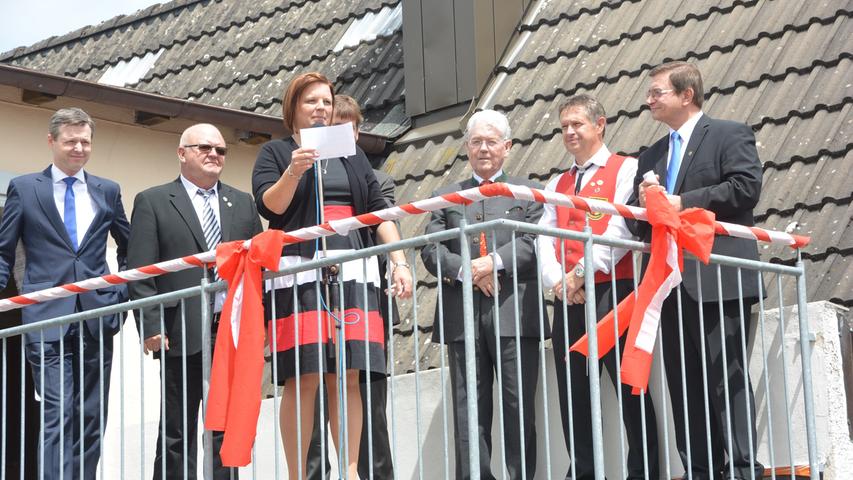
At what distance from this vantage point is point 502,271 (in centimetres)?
699

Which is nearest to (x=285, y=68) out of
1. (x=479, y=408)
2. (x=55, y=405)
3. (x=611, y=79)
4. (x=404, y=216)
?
(x=611, y=79)

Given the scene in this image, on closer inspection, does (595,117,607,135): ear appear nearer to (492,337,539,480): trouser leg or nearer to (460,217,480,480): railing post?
(492,337,539,480): trouser leg

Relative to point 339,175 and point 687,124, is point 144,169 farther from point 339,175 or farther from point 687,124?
point 687,124

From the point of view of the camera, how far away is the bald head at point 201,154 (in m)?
7.56

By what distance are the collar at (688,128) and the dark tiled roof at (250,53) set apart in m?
4.45

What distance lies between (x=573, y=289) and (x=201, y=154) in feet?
6.86

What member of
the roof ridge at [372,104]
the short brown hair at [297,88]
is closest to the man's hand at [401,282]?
the short brown hair at [297,88]

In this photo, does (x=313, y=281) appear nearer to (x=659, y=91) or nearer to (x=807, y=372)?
(x=659, y=91)

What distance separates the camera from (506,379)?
22.5 ft

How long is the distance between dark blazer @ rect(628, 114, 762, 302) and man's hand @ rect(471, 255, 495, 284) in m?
0.74

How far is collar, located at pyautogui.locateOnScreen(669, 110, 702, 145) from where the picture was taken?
7074 millimetres

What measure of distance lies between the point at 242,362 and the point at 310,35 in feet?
22.7

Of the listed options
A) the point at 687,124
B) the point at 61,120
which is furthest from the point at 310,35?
the point at 687,124

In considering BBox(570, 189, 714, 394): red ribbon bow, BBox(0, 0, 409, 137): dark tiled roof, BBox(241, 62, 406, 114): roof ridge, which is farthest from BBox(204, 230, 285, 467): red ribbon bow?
BBox(241, 62, 406, 114): roof ridge
